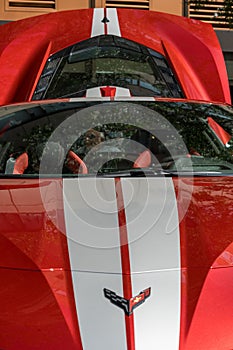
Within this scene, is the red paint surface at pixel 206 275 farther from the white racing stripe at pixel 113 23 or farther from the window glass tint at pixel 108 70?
the white racing stripe at pixel 113 23

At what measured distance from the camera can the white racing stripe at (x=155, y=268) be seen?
5.38ft

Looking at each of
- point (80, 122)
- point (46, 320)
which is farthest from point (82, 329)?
point (80, 122)

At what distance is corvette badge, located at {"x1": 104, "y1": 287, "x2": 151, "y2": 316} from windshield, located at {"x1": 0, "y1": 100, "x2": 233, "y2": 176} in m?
1.32

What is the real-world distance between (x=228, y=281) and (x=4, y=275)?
69cm

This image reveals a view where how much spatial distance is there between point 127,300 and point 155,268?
0.50ft

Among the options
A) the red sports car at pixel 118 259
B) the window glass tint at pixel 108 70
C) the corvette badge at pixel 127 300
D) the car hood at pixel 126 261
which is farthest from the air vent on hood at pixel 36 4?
the corvette badge at pixel 127 300

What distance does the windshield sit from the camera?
9.97 ft

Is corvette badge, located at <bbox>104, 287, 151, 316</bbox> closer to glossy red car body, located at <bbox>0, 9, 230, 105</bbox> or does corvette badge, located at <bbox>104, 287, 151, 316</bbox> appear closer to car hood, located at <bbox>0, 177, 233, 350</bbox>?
car hood, located at <bbox>0, 177, 233, 350</bbox>

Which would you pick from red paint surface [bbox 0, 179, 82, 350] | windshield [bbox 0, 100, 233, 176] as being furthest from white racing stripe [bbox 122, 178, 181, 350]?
windshield [bbox 0, 100, 233, 176]

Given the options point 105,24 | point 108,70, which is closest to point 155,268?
point 108,70

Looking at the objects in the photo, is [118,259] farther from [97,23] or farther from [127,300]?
[97,23]

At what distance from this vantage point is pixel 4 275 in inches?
69.6

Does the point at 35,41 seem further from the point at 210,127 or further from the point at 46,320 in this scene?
the point at 46,320

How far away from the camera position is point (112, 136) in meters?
3.48
